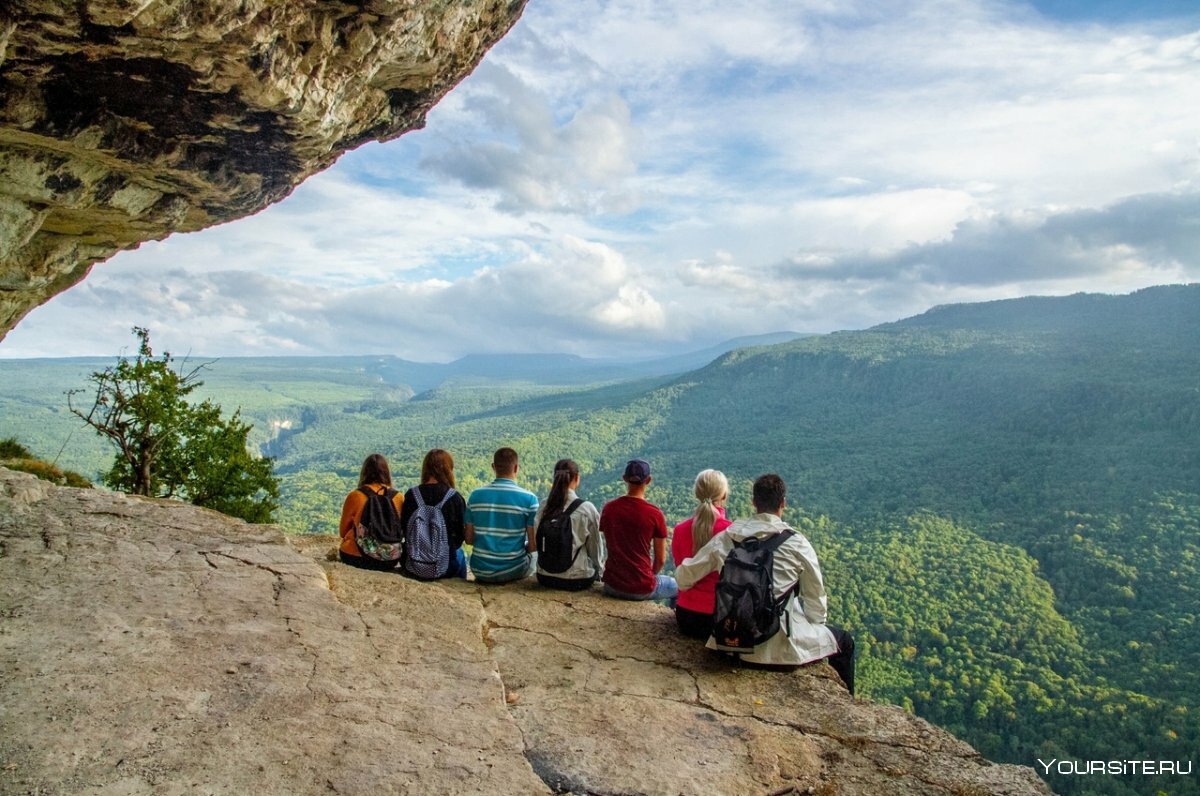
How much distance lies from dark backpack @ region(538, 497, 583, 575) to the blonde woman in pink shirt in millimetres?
1326

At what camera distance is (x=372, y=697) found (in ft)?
16.0

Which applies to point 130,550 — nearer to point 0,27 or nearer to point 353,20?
point 0,27

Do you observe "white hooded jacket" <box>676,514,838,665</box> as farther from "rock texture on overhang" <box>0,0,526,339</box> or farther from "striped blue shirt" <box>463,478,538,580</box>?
"rock texture on overhang" <box>0,0,526,339</box>

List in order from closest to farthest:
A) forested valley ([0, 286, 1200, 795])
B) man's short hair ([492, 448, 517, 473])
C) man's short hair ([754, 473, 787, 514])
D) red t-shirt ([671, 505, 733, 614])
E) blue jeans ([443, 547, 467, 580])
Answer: man's short hair ([754, 473, 787, 514]) → red t-shirt ([671, 505, 733, 614]) → man's short hair ([492, 448, 517, 473]) → blue jeans ([443, 547, 467, 580]) → forested valley ([0, 286, 1200, 795])

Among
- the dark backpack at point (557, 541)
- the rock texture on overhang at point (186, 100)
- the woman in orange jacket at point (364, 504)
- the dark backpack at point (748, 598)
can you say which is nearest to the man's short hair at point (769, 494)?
the dark backpack at point (748, 598)

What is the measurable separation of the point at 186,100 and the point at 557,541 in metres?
7.46

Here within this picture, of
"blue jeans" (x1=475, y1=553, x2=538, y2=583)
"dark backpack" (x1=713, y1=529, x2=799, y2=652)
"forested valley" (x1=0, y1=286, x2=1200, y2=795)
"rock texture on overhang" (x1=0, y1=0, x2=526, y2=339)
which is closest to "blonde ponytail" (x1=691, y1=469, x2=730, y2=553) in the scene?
"dark backpack" (x1=713, y1=529, x2=799, y2=652)

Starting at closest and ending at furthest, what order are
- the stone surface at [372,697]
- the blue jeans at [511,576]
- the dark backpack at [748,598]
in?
1. the stone surface at [372,697]
2. the dark backpack at [748,598]
3. the blue jeans at [511,576]

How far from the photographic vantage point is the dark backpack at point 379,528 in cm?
798

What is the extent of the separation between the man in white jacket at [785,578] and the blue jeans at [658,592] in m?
1.71

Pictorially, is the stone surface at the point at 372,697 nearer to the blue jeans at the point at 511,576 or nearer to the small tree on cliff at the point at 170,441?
the blue jeans at the point at 511,576

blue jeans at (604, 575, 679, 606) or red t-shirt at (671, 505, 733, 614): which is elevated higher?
red t-shirt at (671, 505, 733, 614)

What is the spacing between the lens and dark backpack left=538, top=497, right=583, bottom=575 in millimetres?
7750

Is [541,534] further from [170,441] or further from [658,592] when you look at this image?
[170,441]
